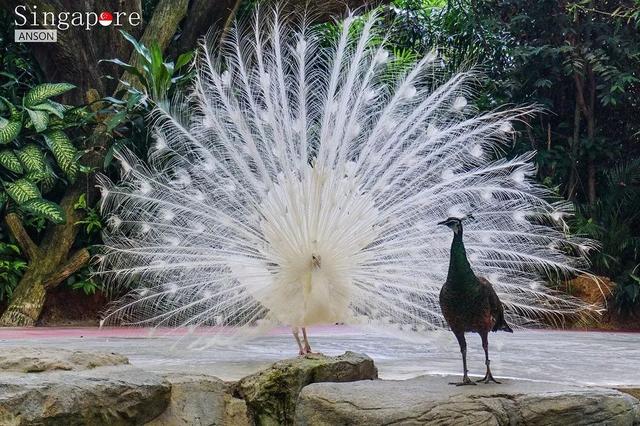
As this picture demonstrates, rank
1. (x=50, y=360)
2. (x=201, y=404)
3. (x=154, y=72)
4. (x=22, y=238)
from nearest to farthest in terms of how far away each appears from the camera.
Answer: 1. (x=50, y=360)
2. (x=201, y=404)
3. (x=22, y=238)
4. (x=154, y=72)

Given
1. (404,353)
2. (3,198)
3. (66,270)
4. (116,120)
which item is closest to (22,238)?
(3,198)

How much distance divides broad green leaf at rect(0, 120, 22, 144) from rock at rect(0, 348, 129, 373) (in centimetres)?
526

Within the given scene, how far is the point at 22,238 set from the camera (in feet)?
27.3

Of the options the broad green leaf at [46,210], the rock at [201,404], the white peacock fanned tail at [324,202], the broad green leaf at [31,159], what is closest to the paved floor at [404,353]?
the rock at [201,404]

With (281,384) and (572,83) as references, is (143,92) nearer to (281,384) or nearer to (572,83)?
(572,83)

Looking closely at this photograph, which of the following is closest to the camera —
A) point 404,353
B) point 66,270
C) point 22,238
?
point 404,353

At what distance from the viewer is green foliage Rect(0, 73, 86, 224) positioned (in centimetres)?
815

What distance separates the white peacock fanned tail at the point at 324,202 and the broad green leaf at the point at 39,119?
374cm

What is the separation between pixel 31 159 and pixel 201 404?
566 centimetres

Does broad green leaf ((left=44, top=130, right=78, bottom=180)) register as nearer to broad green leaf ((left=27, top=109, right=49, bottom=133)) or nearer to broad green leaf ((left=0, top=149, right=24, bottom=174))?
broad green leaf ((left=27, top=109, right=49, bottom=133))

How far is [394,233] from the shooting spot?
168 inches

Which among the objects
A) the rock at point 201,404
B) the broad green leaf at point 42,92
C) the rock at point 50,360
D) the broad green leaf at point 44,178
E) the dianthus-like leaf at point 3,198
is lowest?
the rock at point 201,404

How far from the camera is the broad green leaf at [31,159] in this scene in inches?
329

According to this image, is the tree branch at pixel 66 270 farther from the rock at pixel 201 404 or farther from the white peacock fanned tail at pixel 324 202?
the rock at pixel 201 404
